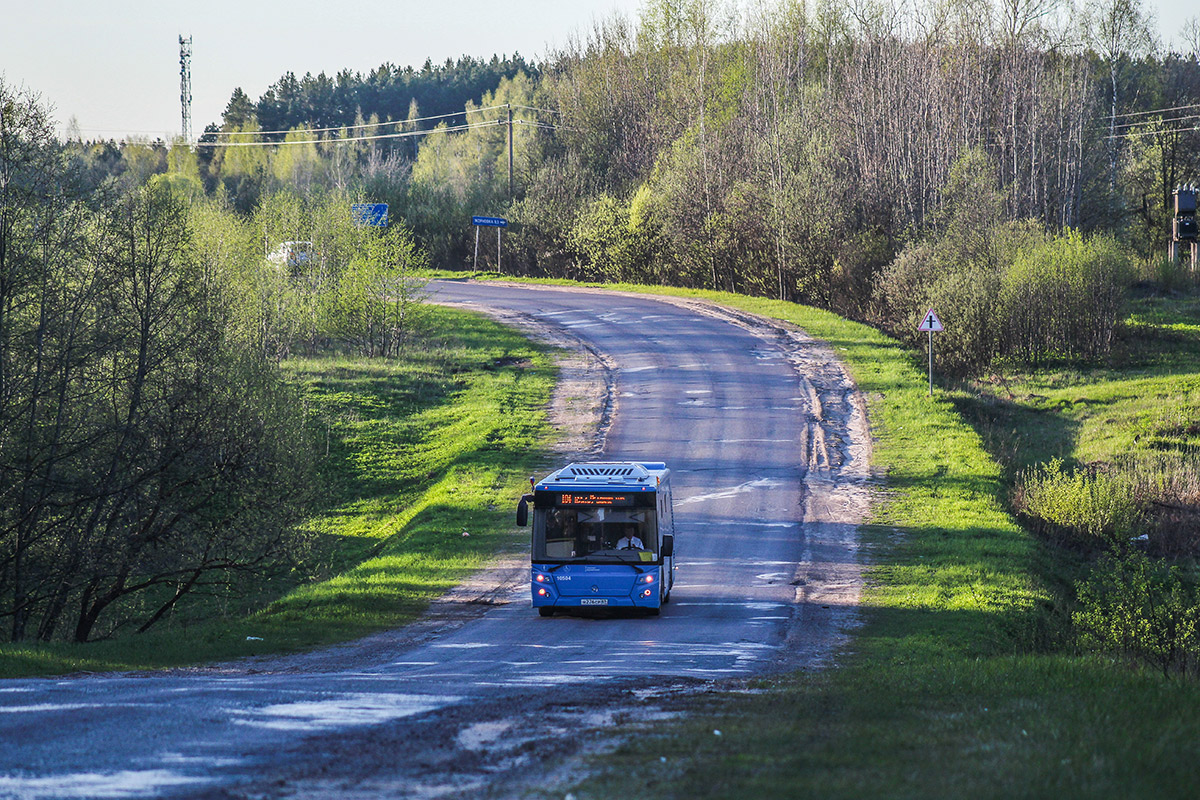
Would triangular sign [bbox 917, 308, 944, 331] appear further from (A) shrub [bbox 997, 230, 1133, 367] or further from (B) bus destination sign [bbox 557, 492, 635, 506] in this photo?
(B) bus destination sign [bbox 557, 492, 635, 506]

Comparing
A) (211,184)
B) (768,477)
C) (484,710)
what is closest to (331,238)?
(768,477)

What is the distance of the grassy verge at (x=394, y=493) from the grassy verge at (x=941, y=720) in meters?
9.32

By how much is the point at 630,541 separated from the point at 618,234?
48.4 meters

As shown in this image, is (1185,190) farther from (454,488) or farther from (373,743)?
(373,743)

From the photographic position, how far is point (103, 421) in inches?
880

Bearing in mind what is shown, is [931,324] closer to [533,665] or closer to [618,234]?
[533,665]

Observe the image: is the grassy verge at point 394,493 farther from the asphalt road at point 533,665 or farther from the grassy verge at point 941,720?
the grassy verge at point 941,720

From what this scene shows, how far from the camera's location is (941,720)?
401 inches

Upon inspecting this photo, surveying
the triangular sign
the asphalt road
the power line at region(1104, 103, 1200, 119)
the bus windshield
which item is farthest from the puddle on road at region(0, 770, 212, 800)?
the power line at region(1104, 103, 1200, 119)

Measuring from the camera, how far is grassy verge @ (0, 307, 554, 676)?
18250 mm

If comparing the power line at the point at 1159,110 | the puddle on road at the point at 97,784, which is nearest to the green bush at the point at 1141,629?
the puddle on road at the point at 97,784

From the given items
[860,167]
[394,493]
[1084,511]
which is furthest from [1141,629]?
[860,167]

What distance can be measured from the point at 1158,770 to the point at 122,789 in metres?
7.81

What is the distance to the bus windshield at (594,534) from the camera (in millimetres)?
19094
